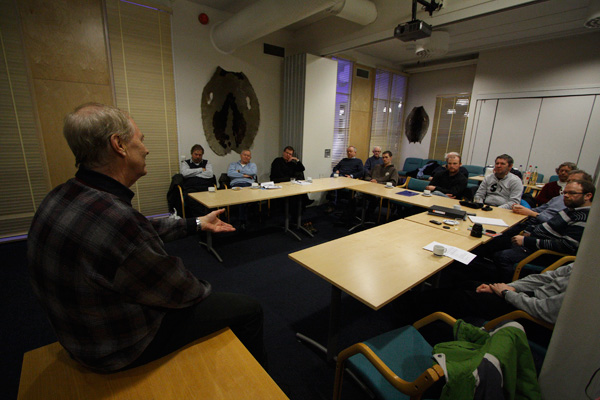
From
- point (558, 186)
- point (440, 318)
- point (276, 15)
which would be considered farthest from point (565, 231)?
point (276, 15)

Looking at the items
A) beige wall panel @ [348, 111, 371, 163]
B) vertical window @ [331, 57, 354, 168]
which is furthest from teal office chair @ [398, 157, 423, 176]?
vertical window @ [331, 57, 354, 168]

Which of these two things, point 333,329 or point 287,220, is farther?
point 287,220

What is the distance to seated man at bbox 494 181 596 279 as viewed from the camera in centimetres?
216

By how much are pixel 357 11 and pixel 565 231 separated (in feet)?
11.6

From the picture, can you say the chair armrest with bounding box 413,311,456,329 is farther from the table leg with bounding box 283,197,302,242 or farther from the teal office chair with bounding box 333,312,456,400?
the table leg with bounding box 283,197,302,242

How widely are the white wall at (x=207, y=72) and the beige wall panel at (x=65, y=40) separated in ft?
3.32

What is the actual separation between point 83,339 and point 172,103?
419cm

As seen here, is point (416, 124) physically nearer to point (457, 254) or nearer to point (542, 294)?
point (457, 254)

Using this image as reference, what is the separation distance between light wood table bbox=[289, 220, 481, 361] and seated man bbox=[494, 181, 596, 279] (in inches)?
24.1

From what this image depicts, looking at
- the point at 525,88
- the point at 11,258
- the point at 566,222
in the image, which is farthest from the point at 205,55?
the point at 525,88

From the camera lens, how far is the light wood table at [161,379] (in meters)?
0.96

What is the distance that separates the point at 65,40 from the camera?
135 inches

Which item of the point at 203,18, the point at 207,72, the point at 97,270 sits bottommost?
the point at 97,270

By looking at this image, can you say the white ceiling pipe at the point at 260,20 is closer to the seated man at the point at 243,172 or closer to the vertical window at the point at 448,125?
the seated man at the point at 243,172
